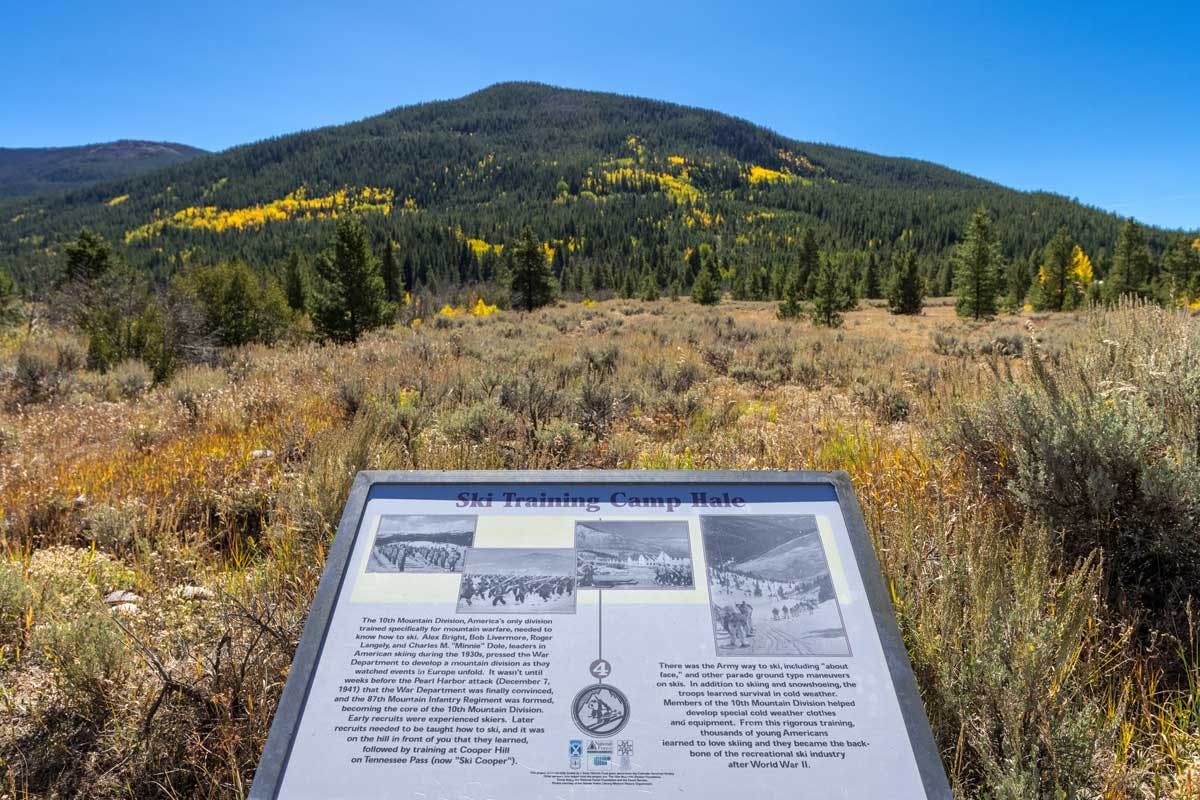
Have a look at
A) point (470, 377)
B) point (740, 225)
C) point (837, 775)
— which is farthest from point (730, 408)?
point (740, 225)

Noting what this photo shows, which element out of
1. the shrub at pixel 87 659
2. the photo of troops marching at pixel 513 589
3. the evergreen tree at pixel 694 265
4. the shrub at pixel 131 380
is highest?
the evergreen tree at pixel 694 265

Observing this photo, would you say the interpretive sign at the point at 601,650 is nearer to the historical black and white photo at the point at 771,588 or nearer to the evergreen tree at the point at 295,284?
the historical black and white photo at the point at 771,588

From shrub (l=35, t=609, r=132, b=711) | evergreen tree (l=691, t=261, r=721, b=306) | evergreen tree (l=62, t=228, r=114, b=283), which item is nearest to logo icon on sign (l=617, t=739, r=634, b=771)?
shrub (l=35, t=609, r=132, b=711)

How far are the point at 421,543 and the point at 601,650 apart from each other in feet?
2.41

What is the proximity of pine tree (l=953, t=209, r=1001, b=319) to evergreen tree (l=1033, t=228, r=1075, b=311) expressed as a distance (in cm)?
1031

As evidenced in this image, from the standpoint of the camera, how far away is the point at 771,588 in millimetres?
1888

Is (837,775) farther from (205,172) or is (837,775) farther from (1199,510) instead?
(205,172)

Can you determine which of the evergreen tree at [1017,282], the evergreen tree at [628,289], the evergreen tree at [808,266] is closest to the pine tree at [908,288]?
the evergreen tree at [808,266]

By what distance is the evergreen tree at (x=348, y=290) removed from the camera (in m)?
24.1

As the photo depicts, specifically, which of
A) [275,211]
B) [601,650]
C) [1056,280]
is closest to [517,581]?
[601,650]

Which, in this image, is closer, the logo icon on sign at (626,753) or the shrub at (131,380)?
the logo icon on sign at (626,753)

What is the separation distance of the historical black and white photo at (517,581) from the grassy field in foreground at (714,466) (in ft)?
3.24

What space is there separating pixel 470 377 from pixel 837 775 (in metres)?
5.78

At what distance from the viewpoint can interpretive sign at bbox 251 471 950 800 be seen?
1550 millimetres
